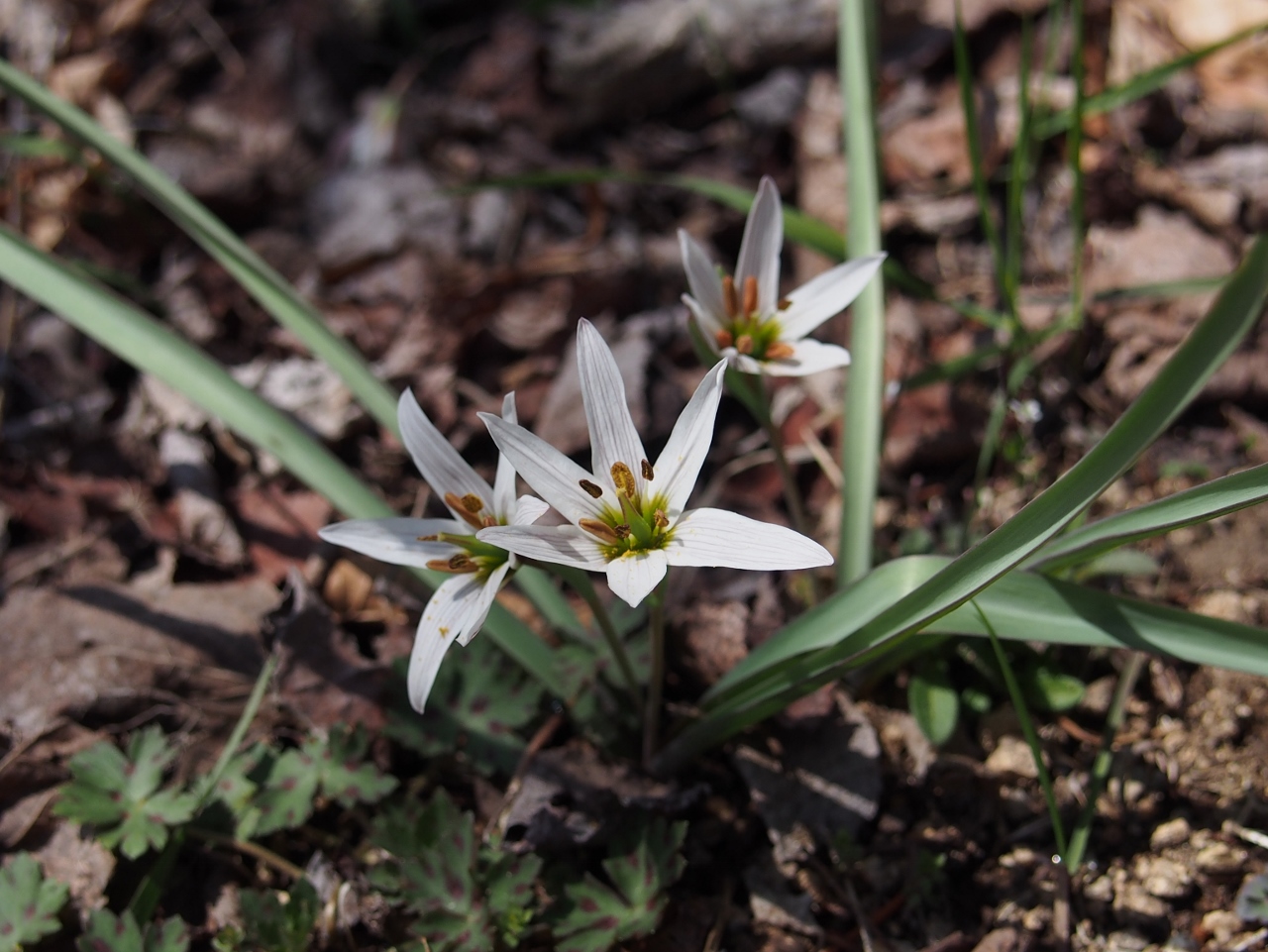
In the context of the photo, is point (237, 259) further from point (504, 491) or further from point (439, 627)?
point (439, 627)

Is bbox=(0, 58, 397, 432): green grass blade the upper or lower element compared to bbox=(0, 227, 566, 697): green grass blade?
upper

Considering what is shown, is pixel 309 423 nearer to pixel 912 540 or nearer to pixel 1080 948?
pixel 912 540

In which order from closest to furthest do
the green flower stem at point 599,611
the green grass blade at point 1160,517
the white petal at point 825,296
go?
the green grass blade at point 1160,517 < the green flower stem at point 599,611 < the white petal at point 825,296

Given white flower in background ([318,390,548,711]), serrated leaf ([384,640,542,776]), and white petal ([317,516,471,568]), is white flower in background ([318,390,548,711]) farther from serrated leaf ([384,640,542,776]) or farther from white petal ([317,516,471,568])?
serrated leaf ([384,640,542,776])

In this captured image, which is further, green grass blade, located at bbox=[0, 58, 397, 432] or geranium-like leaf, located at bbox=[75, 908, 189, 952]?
green grass blade, located at bbox=[0, 58, 397, 432]

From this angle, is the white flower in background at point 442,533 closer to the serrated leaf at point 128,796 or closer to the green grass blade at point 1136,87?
the serrated leaf at point 128,796

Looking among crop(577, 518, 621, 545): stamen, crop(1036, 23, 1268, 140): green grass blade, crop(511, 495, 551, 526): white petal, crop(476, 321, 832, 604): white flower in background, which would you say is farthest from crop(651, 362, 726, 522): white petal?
crop(1036, 23, 1268, 140): green grass blade

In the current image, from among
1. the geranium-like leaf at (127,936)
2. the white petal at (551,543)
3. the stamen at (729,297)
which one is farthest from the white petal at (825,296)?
the geranium-like leaf at (127,936)
